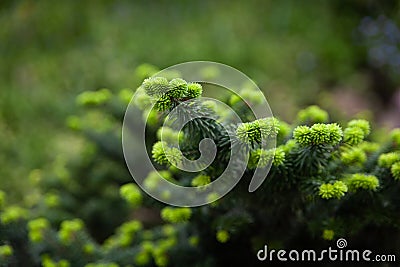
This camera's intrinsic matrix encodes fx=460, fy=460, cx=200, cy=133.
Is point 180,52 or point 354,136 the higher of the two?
point 180,52

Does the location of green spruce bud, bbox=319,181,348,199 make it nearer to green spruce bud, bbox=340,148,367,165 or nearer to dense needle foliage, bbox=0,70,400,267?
dense needle foliage, bbox=0,70,400,267

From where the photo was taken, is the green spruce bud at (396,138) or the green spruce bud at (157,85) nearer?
the green spruce bud at (157,85)

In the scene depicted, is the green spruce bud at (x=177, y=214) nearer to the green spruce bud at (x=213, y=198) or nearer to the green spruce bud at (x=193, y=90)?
the green spruce bud at (x=213, y=198)

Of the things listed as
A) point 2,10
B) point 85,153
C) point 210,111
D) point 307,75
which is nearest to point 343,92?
point 307,75

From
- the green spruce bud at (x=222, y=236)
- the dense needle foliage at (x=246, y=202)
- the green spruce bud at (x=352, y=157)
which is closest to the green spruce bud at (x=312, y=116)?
the dense needle foliage at (x=246, y=202)

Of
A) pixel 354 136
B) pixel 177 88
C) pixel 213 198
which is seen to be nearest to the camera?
pixel 177 88

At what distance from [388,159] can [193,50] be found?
1.79 meters

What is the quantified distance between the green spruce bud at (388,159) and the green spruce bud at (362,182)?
0.05 metres

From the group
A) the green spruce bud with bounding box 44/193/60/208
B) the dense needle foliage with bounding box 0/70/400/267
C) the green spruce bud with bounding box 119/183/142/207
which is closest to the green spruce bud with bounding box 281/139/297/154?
the dense needle foliage with bounding box 0/70/400/267

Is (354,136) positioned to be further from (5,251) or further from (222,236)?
(5,251)

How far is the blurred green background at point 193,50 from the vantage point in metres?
2.38

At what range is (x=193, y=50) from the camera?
8.63 feet

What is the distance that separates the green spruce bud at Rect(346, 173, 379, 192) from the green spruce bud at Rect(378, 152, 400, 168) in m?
0.05

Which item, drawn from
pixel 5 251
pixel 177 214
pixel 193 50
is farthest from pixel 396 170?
pixel 193 50
